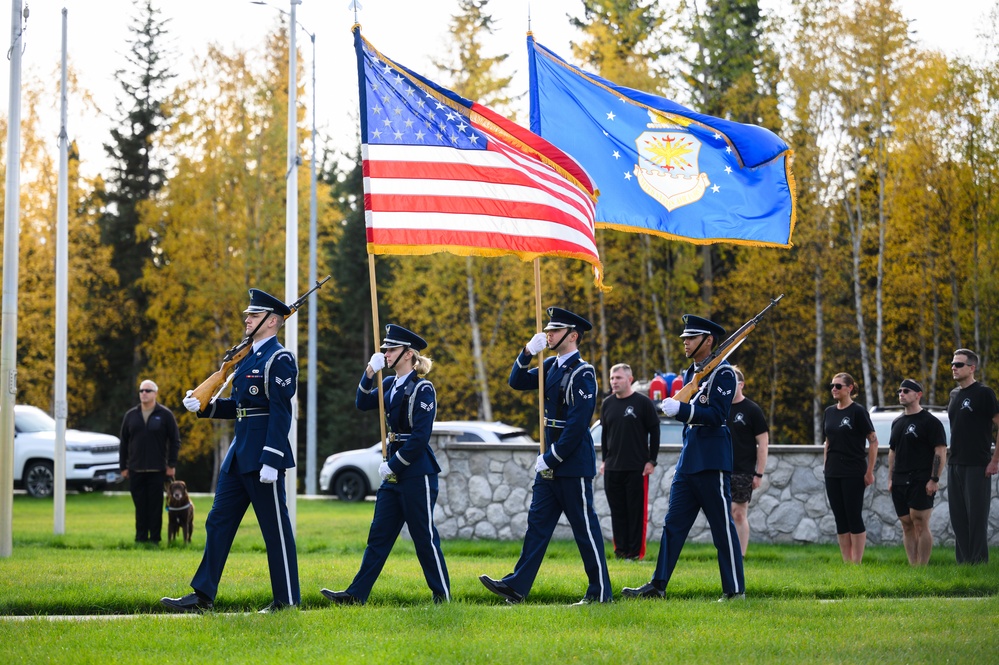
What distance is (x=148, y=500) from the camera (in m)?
14.0

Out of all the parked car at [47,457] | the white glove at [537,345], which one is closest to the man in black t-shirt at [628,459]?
the white glove at [537,345]

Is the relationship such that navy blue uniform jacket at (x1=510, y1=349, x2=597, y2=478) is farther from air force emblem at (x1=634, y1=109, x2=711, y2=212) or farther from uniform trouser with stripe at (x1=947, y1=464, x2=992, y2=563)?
uniform trouser with stripe at (x1=947, y1=464, x2=992, y2=563)

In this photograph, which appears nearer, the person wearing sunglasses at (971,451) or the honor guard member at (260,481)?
the honor guard member at (260,481)

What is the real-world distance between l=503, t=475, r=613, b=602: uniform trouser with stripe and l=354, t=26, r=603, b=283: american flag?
1981 mm

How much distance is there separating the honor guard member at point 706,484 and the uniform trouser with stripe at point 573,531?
0.51m

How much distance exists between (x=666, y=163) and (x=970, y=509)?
4.47m

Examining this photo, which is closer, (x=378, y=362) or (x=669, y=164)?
(x=378, y=362)

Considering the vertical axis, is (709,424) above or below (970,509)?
above

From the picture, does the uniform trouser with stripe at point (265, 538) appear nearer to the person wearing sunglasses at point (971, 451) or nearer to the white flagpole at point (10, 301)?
the white flagpole at point (10, 301)

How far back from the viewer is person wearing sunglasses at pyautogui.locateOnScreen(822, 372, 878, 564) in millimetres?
11539

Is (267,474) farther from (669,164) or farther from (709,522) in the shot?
(669,164)

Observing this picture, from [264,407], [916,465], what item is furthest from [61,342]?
[916,465]

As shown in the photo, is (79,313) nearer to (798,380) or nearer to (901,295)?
(798,380)

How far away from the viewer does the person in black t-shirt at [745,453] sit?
11805 mm
